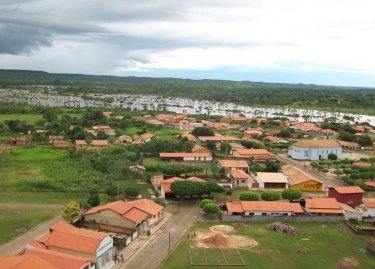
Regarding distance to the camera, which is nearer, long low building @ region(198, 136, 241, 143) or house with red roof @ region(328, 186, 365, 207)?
house with red roof @ region(328, 186, 365, 207)

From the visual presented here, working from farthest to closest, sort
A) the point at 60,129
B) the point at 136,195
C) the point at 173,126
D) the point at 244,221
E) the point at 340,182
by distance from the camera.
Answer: the point at 173,126 < the point at 60,129 < the point at 340,182 < the point at 136,195 < the point at 244,221

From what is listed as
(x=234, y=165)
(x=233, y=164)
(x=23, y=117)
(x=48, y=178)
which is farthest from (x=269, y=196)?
(x=23, y=117)

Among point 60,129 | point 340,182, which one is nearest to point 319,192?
point 340,182

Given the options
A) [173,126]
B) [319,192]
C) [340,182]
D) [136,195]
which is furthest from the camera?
[173,126]

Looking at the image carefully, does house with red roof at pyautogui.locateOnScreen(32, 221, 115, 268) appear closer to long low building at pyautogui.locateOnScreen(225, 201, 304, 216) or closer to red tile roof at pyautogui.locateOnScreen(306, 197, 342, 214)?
long low building at pyautogui.locateOnScreen(225, 201, 304, 216)

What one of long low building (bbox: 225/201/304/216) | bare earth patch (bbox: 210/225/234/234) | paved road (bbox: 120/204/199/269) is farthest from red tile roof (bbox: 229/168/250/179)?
bare earth patch (bbox: 210/225/234/234)

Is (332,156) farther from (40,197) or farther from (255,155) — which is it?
(40,197)

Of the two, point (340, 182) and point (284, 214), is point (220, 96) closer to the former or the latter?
point (340, 182)
